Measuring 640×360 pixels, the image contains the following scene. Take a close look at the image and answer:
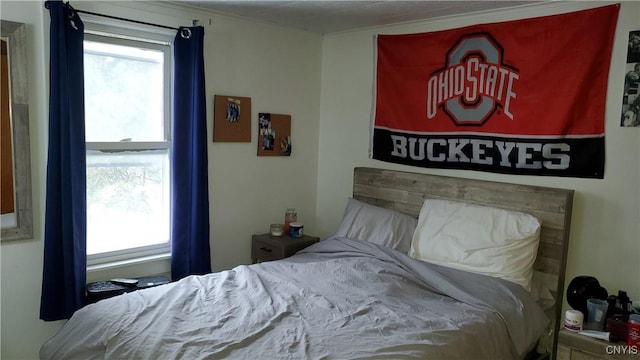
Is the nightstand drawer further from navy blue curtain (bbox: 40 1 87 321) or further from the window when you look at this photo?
navy blue curtain (bbox: 40 1 87 321)

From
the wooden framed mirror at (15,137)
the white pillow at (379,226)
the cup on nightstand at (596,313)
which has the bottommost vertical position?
the cup on nightstand at (596,313)

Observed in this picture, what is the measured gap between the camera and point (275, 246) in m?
3.51

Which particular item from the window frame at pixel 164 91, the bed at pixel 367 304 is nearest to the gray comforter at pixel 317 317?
the bed at pixel 367 304

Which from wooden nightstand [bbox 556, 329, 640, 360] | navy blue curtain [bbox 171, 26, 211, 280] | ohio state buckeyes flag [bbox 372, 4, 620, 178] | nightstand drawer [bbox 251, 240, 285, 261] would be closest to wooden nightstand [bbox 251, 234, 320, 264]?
nightstand drawer [bbox 251, 240, 285, 261]

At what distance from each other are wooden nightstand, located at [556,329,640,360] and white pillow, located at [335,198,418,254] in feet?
3.44

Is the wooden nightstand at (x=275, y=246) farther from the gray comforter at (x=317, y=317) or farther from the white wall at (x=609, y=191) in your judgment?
the white wall at (x=609, y=191)

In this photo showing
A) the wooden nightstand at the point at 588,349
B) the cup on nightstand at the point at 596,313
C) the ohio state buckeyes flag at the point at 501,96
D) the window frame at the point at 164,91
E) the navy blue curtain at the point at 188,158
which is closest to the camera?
the wooden nightstand at the point at 588,349

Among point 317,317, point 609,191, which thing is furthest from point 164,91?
point 609,191

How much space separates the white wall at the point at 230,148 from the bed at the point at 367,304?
0.64 metres

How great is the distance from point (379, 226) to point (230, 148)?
1238 mm

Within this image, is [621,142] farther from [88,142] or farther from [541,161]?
[88,142]

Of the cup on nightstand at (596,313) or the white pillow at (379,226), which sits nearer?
the cup on nightstand at (596,313)

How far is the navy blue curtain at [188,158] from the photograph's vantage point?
3.09m

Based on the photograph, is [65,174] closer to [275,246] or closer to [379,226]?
[275,246]
